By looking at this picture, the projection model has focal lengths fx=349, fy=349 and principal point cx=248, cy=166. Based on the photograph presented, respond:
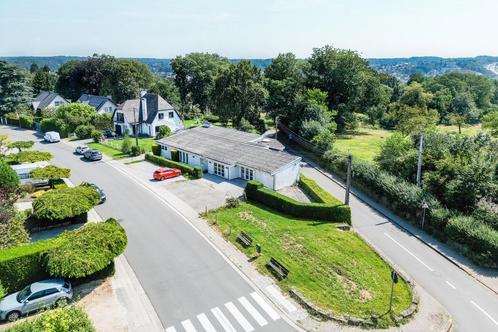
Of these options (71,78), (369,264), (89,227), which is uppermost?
(71,78)

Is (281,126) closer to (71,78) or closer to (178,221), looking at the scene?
(178,221)

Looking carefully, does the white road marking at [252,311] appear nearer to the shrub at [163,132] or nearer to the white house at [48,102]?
the shrub at [163,132]

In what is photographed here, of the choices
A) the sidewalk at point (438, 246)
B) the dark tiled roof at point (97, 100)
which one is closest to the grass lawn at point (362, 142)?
the sidewalk at point (438, 246)

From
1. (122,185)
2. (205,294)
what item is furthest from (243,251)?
(122,185)

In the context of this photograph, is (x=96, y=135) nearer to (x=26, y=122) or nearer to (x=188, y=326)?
(x=26, y=122)

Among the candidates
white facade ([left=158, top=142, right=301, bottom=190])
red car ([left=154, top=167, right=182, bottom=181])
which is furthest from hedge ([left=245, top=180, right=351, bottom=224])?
red car ([left=154, top=167, right=182, bottom=181])

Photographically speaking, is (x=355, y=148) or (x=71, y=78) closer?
(x=355, y=148)

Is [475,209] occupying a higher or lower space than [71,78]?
lower

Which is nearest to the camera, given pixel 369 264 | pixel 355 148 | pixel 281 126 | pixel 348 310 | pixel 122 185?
pixel 348 310
